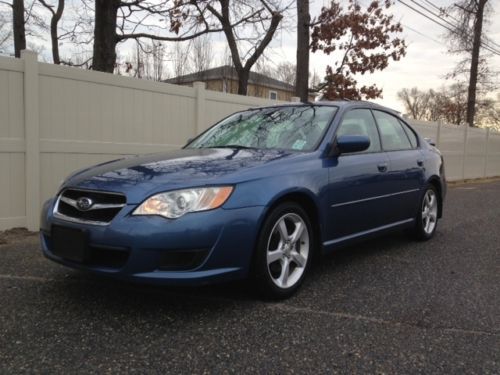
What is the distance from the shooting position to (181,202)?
2965mm

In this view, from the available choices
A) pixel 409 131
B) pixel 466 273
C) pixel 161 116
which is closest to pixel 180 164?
pixel 466 273

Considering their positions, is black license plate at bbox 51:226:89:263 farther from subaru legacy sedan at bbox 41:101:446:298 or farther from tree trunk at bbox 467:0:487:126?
tree trunk at bbox 467:0:487:126

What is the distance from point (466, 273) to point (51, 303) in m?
3.50

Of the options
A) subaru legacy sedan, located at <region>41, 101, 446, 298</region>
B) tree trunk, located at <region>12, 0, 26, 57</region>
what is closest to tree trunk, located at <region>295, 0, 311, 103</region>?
subaru legacy sedan, located at <region>41, 101, 446, 298</region>

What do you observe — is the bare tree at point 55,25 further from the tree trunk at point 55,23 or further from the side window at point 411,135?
the side window at point 411,135

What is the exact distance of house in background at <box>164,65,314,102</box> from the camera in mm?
29062

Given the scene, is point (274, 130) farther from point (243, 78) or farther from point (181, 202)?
point (243, 78)

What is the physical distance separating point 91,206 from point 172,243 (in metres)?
0.64

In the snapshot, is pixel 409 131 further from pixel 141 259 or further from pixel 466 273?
pixel 141 259

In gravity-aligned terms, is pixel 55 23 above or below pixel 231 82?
above

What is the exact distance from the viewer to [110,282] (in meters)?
3.77

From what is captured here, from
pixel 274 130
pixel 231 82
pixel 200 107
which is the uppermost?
pixel 231 82

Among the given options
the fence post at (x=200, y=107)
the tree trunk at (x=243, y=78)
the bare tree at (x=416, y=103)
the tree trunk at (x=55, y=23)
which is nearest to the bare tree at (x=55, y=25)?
the tree trunk at (x=55, y=23)

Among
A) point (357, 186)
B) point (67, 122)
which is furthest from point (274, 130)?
point (67, 122)
